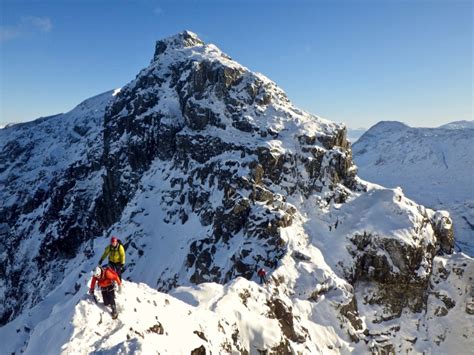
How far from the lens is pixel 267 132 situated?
6391 centimetres

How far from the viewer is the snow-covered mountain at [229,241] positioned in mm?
25703

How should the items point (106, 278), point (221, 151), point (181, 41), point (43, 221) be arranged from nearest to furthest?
1. point (106, 278)
2. point (221, 151)
3. point (181, 41)
4. point (43, 221)

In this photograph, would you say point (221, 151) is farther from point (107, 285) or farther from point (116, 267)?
point (107, 285)

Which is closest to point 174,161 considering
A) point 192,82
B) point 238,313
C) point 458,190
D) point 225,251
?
point 192,82

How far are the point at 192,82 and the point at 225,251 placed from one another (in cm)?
3564

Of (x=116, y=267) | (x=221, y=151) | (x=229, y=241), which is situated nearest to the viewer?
(x=116, y=267)

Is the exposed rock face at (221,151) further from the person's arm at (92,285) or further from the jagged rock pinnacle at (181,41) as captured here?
the person's arm at (92,285)

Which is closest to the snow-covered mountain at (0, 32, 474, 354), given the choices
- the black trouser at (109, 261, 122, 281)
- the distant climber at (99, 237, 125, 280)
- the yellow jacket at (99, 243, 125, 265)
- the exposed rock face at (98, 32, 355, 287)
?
the exposed rock face at (98, 32, 355, 287)

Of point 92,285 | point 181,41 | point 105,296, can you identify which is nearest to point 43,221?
point 181,41

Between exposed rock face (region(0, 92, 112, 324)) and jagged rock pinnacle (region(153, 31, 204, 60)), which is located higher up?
jagged rock pinnacle (region(153, 31, 204, 60))

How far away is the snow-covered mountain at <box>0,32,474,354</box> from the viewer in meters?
25.7

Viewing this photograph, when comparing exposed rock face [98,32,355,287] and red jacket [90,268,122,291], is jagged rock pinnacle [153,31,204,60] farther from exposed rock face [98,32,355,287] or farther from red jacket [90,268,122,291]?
red jacket [90,268,122,291]

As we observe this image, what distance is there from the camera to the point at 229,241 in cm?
5381

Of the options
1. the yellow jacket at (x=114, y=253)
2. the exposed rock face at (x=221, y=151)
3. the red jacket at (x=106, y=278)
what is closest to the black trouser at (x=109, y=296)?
the red jacket at (x=106, y=278)
